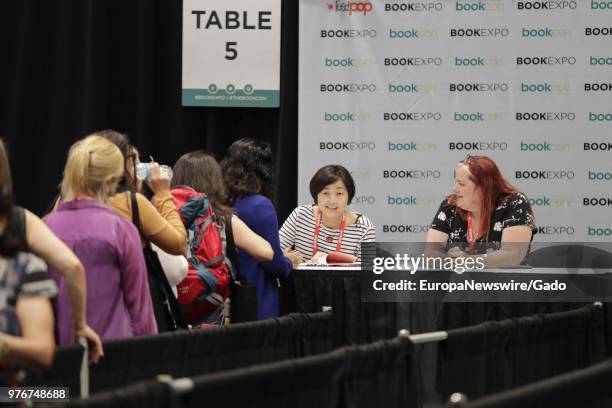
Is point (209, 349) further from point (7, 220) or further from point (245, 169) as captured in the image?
point (245, 169)

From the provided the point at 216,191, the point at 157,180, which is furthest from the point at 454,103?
the point at 157,180

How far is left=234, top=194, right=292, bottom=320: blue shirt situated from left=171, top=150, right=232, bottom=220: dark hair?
0.17 metres

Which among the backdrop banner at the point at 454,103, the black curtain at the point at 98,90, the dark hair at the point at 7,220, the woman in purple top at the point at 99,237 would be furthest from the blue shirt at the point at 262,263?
the black curtain at the point at 98,90

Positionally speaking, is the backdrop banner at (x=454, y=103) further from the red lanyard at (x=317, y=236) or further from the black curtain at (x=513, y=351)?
the black curtain at (x=513, y=351)

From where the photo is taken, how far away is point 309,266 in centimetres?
624

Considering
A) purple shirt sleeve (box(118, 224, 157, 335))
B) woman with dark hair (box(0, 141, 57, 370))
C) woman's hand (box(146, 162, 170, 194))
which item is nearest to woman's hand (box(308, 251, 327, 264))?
woman's hand (box(146, 162, 170, 194))

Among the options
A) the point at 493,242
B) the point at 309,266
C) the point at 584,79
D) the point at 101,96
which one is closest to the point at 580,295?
the point at 493,242

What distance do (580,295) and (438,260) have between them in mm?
816

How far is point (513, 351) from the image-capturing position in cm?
334

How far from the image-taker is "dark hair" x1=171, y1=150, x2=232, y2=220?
196 inches

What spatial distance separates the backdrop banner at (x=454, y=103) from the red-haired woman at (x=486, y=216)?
8.19ft

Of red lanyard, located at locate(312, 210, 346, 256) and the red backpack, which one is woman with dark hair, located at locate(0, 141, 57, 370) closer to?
the red backpack
